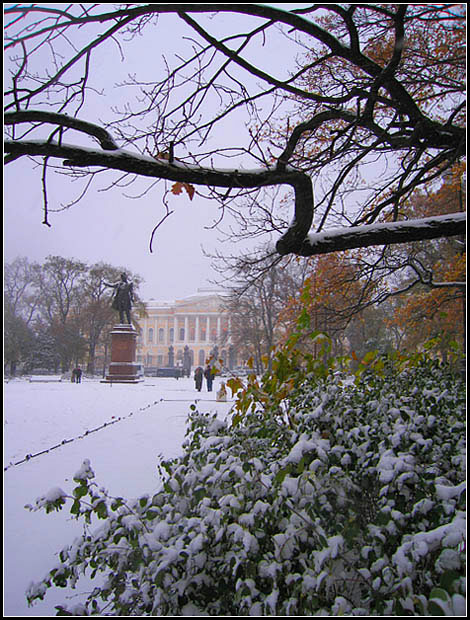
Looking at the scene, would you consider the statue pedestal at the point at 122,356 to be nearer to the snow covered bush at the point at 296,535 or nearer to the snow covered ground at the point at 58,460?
the snow covered ground at the point at 58,460

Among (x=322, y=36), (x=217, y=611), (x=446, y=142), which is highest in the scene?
(x=322, y=36)

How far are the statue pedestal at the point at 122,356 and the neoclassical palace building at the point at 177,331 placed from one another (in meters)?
9.60

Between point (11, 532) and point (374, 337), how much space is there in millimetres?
12288

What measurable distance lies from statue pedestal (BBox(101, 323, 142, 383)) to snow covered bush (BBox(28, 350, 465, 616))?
1878cm

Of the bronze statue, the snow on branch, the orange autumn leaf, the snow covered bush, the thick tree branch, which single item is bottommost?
the snow covered bush

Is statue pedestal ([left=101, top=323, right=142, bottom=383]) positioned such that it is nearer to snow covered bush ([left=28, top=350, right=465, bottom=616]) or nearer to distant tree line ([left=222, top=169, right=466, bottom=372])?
distant tree line ([left=222, top=169, right=466, bottom=372])

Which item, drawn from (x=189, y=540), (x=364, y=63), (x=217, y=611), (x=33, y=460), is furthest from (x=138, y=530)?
(x=33, y=460)

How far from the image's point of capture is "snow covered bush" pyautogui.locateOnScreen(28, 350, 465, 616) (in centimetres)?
119

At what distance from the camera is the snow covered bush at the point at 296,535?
1.19 metres

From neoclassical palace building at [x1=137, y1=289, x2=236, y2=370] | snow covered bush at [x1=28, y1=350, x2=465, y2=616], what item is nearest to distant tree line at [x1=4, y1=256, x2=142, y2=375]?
neoclassical palace building at [x1=137, y1=289, x2=236, y2=370]

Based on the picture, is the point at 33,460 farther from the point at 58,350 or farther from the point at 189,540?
the point at 58,350

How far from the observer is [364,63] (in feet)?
9.80

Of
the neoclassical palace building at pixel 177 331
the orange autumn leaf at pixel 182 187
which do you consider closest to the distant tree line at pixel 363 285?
the orange autumn leaf at pixel 182 187

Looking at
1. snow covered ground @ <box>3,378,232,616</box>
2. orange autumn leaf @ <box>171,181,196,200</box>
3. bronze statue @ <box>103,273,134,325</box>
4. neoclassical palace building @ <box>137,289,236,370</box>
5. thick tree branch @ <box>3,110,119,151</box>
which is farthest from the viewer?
neoclassical palace building @ <box>137,289,236,370</box>
